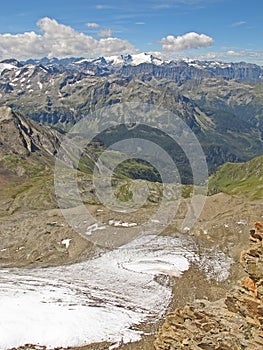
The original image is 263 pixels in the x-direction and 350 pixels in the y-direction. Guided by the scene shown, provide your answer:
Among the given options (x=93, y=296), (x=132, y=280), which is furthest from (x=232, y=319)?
(x=132, y=280)

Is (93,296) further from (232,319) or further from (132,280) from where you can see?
(232,319)

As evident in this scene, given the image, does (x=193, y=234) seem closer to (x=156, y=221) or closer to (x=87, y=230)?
(x=156, y=221)

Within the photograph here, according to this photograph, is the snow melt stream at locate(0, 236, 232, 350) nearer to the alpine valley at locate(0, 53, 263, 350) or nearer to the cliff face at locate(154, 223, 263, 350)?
the alpine valley at locate(0, 53, 263, 350)

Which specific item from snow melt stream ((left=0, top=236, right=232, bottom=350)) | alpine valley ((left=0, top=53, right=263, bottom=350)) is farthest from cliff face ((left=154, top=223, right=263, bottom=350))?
snow melt stream ((left=0, top=236, right=232, bottom=350))

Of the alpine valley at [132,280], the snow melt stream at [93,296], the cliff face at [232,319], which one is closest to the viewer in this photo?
the cliff face at [232,319]

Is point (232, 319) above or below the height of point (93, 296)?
above

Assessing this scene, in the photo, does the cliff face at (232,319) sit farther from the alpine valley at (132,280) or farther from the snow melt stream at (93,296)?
the snow melt stream at (93,296)

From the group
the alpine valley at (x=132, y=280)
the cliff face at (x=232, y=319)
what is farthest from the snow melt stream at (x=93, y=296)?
the cliff face at (x=232, y=319)
